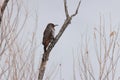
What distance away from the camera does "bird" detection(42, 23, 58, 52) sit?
3.23m

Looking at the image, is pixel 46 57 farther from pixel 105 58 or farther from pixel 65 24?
pixel 105 58

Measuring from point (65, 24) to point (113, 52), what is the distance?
1032 millimetres

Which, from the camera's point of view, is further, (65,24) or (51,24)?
(51,24)

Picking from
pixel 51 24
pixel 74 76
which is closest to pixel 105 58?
pixel 74 76

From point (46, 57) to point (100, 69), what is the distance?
3.93ft

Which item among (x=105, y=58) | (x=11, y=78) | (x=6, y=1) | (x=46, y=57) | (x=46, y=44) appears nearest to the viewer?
(x=46, y=57)

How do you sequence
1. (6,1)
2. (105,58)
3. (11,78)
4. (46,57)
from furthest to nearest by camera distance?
(11,78)
(105,58)
(6,1)
(46,57)

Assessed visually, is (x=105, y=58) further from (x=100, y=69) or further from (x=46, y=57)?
(x=46, y=57)

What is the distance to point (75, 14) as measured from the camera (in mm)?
3033

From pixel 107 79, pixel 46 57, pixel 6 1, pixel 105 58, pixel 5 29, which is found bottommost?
pixel 107 79

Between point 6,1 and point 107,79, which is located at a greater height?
point 6,1

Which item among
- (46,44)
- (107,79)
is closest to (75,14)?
(46,44)

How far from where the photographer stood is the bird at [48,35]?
323cm

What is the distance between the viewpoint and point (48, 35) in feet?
11.1
